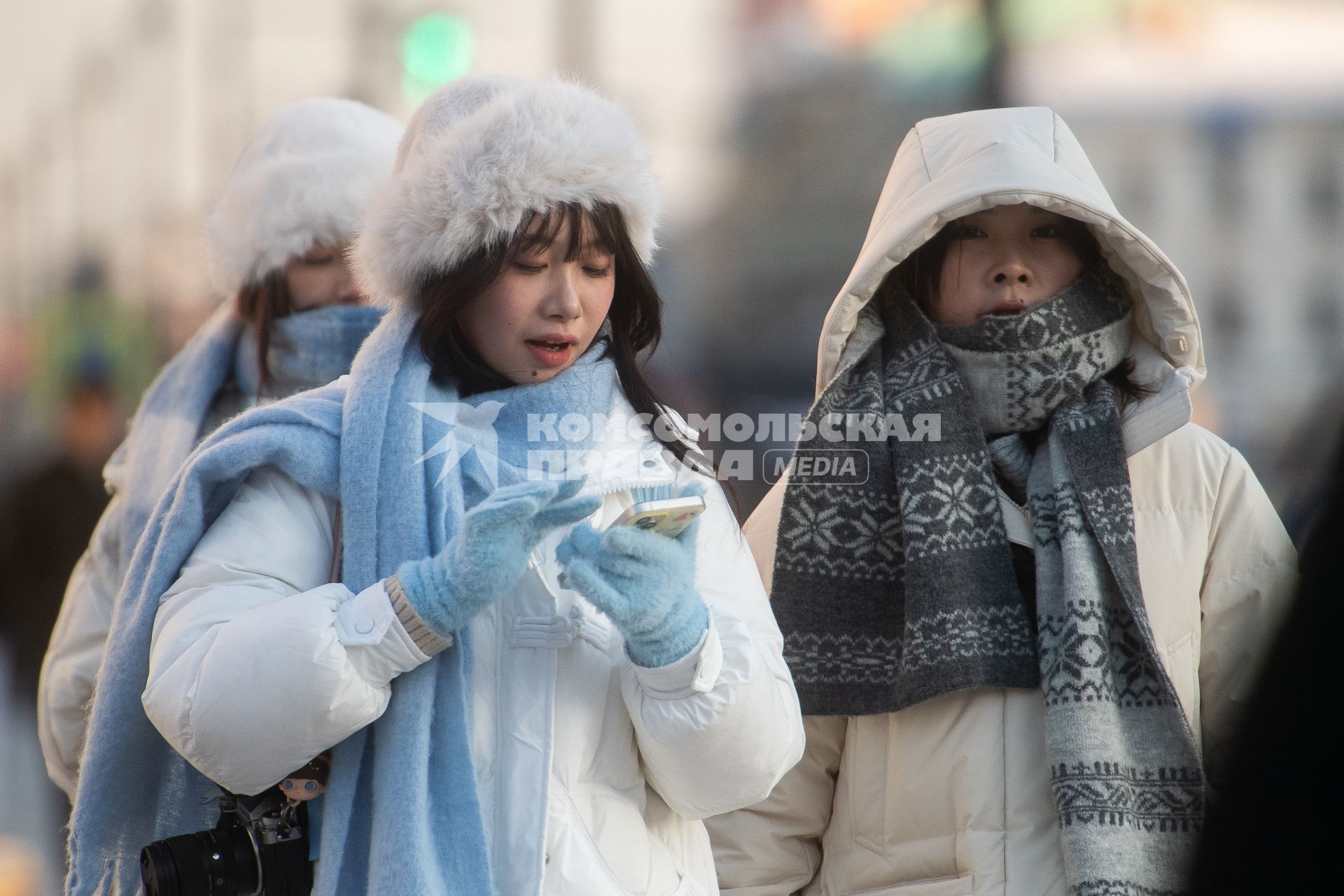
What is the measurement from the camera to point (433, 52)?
A: 809 centimetres

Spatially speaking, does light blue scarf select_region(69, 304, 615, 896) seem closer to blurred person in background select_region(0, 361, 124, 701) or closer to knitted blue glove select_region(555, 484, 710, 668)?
knitted blue glove select_region(555, 484, 710, 668)

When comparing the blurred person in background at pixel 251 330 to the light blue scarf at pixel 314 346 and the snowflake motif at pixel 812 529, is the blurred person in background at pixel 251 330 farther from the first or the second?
the snowflake motif at pixel 812 529

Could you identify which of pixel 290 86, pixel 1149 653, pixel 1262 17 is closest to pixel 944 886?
pixel 1149 653

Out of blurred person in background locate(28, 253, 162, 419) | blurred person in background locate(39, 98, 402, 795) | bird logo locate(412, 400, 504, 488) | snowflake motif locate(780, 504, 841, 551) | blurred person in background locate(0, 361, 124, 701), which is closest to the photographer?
bird logo locate(412, 400, 504, 488)

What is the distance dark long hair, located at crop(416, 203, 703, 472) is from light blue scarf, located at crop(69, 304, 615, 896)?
0.15 ft

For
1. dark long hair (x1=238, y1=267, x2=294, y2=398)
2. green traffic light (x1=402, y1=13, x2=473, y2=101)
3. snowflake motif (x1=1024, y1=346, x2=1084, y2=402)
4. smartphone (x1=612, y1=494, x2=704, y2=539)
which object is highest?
green traffic light (x1=402, y1=13, x2=473, y2=101)

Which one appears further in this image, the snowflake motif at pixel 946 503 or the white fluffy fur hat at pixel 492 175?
the snowflake motif at pixel 946 503

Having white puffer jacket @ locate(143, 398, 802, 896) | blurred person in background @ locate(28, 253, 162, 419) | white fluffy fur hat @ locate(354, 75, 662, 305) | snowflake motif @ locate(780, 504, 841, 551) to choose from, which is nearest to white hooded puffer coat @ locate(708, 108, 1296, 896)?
snowflake motif @ locate(780, 504, 841, 551)

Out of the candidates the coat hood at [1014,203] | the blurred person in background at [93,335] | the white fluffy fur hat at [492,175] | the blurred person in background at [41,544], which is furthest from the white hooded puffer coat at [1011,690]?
the blurred person in background at [93,335]

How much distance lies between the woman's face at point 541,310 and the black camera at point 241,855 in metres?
0.73

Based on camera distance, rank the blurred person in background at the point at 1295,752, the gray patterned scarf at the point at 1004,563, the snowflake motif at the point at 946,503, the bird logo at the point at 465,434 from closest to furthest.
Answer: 1. the blurred person in background at the point at 1295,752
2. the bird logo at the point at 465,434
3. the gray patterned scarf at the point at 1004,563
4. the snowflake motif at the point at 946,503

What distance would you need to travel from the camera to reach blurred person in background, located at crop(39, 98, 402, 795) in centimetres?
297

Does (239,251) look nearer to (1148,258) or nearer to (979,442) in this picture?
(979,442)

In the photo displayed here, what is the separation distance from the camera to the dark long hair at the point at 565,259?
83.4 inches
